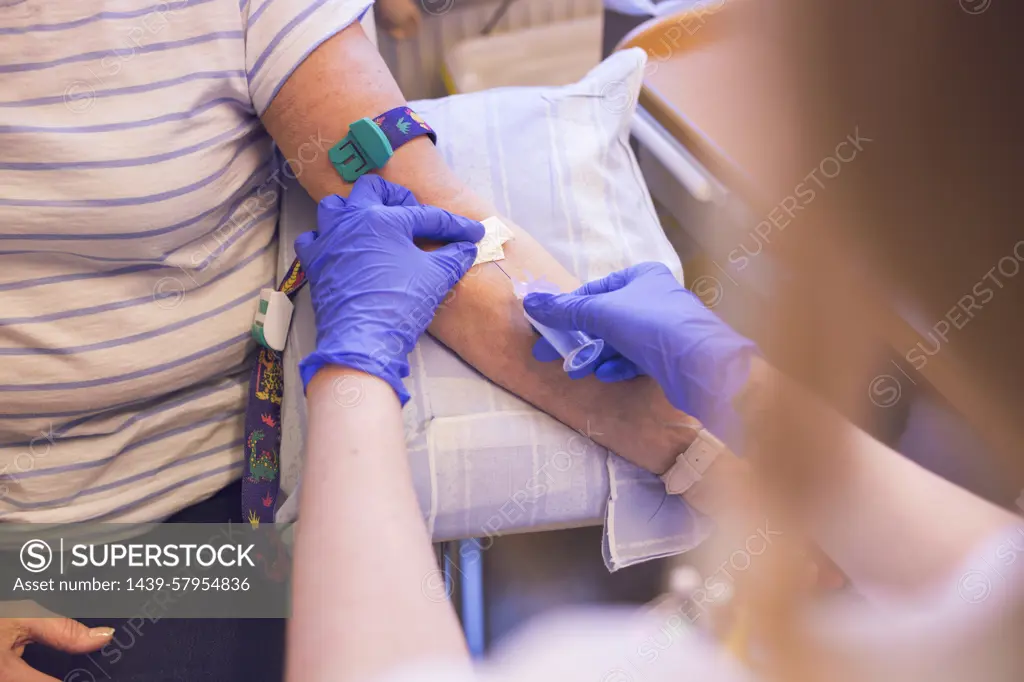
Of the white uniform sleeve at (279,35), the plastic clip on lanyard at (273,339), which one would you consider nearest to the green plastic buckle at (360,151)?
the plastic clip on lanyard at (273,339)

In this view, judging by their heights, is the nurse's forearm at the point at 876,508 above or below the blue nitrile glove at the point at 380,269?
above

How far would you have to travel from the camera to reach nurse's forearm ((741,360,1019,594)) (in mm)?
411

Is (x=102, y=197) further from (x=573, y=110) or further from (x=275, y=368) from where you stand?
(x=573, y=110)

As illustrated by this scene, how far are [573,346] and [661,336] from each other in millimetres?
163

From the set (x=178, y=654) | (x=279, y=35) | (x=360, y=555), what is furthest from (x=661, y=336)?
(x=178, y=654)

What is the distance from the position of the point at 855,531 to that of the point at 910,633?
0.11 m

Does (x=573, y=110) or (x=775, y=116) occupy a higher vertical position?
(x=775, y=116)

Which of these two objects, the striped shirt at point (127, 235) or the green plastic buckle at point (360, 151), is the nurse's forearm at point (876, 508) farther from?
the striped shirt at point (127, 235)

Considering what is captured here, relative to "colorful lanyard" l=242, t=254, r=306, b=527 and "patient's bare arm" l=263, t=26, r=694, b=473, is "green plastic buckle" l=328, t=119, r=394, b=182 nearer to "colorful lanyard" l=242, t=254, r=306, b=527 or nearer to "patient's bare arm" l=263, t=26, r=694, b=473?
"patient's bare arm" l=263, t=26, r=694, b=473

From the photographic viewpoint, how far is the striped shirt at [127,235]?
77 centimetres

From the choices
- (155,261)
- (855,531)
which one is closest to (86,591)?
(155,261)

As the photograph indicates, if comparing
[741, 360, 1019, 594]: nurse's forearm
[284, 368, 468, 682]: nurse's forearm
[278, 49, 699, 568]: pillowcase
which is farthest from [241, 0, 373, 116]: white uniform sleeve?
[741, 360, 1019, 594]: nurse's forearm

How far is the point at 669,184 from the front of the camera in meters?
1.25

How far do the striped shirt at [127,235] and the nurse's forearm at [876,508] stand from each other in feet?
2.47
